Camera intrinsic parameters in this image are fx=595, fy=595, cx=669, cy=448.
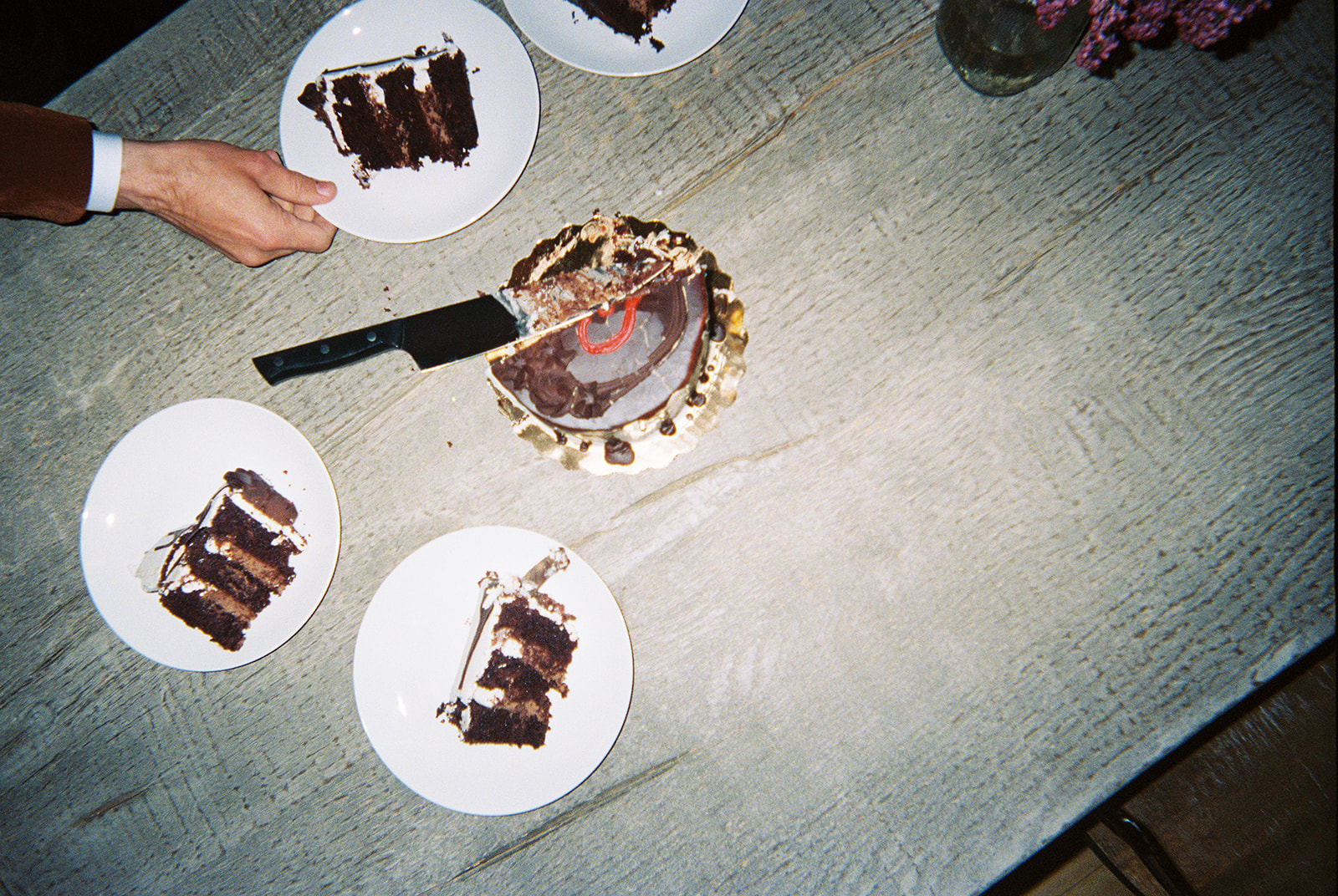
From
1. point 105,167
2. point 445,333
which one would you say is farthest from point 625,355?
point 105,167

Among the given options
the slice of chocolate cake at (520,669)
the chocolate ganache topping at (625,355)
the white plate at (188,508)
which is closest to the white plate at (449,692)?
the slice of chocolate cake at (520,669)

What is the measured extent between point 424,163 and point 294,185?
21 cm

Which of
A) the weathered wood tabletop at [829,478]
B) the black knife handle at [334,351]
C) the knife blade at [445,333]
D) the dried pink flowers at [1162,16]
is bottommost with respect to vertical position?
the weathered wood tabletop at [829,478]

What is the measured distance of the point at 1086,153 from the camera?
1020 mm

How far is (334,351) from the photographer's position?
38.7 inches

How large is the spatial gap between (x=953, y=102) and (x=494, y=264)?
0.85m

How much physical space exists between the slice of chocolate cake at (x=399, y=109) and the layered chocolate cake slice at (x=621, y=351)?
23 cm

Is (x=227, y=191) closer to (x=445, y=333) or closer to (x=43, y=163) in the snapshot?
(x=43, y=163)

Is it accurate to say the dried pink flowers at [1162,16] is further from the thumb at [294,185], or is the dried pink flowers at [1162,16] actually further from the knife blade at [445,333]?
the thumb at [294,185]

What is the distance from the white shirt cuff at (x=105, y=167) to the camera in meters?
0.99

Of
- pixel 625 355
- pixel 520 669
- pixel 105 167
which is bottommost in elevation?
pixel 520 669

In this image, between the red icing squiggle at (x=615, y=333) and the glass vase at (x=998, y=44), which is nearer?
the glass vase at (x=998, y=44)

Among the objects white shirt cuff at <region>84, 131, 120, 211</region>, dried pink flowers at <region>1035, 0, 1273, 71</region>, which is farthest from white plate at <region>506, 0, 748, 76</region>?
white shirt cuff at <region>84, 131, 120, 211</region>

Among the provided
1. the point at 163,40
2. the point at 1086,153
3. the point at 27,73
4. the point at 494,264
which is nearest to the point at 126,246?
the point at 163,40
